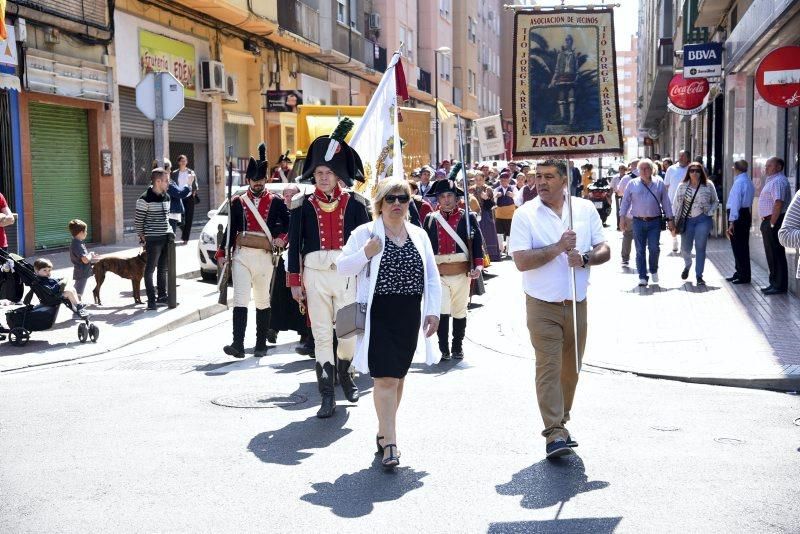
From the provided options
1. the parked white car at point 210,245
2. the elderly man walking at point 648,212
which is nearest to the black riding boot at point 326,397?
the elderly man walking at point 648,212

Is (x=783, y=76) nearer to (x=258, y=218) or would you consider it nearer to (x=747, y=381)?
(x=747, y=381)

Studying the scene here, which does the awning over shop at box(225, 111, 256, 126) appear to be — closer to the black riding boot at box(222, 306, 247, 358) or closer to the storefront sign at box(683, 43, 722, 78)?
the storefront sign at box(683, 43, 722, 78)

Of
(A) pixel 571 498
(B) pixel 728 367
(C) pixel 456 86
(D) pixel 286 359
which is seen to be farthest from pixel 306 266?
(C) pixel 456 86

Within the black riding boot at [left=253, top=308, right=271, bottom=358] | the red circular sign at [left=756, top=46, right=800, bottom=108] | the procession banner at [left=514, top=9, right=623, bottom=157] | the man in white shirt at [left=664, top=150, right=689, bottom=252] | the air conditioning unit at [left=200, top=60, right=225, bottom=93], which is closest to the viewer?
the procession banner at [left=514, top=9, right=623, bottom=157]

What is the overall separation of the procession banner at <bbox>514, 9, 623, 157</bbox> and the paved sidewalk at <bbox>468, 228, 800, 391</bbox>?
284 cm

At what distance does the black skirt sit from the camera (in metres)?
6.36

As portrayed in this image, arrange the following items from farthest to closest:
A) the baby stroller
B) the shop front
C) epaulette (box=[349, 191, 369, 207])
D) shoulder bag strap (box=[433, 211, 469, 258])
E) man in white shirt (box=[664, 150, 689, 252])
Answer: the shop front < man in white shirt (box=[664, 150, 689, 252]) < the baby stroller < shoulder bag strap (box=[433, 211, 469, 258]) < epaulette (box=[349, 191, 369, 207])

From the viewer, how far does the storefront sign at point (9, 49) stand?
16938mm

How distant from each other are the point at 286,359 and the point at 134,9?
1463 centimetres

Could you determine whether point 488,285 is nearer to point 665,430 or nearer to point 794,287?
point 794,287

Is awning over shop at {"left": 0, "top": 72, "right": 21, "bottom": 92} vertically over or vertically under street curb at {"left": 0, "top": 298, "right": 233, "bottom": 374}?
over

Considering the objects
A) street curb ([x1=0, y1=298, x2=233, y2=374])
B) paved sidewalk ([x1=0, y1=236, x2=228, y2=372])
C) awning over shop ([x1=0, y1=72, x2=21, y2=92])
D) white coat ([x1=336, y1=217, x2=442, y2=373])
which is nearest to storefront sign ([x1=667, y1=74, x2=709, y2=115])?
paved sidewalk ([x1=0, y1=236, x2=228, y2=372])

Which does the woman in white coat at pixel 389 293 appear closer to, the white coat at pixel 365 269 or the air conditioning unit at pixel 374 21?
the white coat at pixel 365 269

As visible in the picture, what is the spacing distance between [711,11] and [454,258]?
15.6 meters
